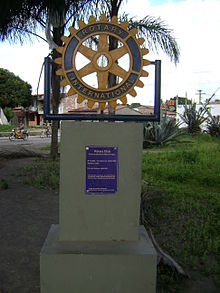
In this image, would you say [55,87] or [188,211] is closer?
[188,211]

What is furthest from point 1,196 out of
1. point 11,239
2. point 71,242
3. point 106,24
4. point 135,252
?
point 106,24

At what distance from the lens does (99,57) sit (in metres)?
2.52

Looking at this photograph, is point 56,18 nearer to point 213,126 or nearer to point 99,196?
point 99,196

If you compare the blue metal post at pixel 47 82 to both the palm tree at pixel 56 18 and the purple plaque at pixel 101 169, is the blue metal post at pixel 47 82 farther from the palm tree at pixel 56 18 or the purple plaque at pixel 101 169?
the palm tree at pixel 56 18

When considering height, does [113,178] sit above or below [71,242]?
above

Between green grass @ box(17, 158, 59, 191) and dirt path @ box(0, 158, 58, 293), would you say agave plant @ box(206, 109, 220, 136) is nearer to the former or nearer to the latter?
green grass @ box(17, 158, 59, 191)

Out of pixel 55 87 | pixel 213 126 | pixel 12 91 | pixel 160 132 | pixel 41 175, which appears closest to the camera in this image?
pixel 41 175

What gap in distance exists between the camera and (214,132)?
703 inches

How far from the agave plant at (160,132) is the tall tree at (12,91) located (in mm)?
27092

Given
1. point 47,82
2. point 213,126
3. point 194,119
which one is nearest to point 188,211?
point 47,82

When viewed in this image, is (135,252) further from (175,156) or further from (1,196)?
(175,156)

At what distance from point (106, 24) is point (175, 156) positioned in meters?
7.92

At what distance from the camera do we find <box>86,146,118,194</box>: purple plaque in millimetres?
2638

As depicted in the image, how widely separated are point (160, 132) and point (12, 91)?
27.7 m
